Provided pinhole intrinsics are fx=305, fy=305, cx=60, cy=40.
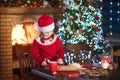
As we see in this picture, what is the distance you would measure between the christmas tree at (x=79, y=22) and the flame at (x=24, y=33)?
0.49 metres

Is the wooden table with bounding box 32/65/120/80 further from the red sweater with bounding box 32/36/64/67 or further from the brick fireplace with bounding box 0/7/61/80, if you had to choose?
the brick fireplace with bounding box 0/7/61/80

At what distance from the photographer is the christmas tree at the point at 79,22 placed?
5723 millimetres

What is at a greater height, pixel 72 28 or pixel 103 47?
pixel 72 28

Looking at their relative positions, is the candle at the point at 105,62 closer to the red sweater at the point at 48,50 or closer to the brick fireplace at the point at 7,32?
the red sweater at the point at 48,50

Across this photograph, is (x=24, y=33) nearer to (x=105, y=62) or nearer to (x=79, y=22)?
(x=79, y=22)

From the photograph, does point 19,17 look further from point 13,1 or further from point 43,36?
point 43,36

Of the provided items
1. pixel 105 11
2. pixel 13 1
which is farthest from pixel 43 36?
pixel 105 11

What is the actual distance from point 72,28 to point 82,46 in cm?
199

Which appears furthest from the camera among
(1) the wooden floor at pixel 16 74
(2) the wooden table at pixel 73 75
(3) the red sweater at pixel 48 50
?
(1) the wooden floor at pixel 16 74

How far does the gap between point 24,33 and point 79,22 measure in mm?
1060

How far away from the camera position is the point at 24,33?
227 inches

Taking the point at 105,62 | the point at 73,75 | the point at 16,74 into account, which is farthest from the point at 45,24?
the point at 16,74

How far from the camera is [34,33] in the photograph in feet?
18.8


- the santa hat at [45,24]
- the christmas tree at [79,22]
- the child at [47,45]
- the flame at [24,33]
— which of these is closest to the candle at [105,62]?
the child at [47,45]
